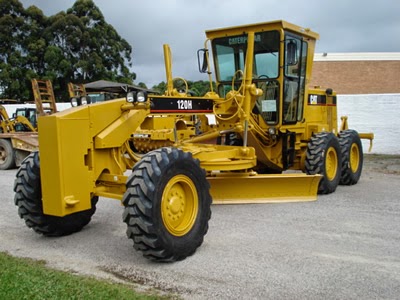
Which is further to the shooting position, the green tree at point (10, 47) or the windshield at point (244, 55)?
the green tree at point (10, 47)

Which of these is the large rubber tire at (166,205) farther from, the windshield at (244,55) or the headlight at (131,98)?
the windshield at (244,55)

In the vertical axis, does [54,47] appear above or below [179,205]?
above

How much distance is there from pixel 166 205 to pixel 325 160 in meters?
4.29

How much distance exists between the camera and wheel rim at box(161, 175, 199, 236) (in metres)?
4.82

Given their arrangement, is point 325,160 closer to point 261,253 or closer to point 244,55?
point 244,55

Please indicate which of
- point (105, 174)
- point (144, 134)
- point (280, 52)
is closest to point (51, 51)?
point (144, 134)

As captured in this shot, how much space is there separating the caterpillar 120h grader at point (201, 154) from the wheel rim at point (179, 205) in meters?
0.01

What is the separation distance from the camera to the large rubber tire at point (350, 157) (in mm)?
9195

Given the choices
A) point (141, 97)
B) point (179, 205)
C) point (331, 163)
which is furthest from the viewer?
point (331, 163)

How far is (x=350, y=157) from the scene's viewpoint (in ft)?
31.3

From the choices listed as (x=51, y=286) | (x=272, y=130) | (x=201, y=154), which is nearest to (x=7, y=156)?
(x=272, y=130)

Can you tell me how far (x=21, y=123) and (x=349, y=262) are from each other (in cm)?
1502

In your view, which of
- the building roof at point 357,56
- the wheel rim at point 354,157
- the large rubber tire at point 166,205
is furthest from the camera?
the building roof at point 357,56

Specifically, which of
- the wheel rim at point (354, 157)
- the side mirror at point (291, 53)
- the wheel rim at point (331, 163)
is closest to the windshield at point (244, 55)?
the side mirror at point (291, 53)
